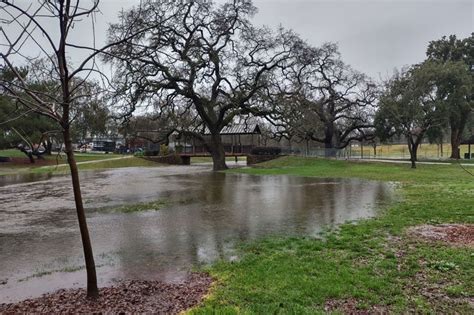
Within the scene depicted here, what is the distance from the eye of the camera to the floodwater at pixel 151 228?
6242 millimetres

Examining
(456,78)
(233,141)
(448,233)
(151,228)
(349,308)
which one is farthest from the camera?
A: (233,141)

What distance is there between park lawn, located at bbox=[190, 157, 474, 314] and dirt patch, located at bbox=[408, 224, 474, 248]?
1.00 ft

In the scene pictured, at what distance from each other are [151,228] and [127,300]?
4847 mm

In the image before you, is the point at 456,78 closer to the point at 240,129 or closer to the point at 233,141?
the point at 240,129

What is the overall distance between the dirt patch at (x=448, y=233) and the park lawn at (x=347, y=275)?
0.31 meters

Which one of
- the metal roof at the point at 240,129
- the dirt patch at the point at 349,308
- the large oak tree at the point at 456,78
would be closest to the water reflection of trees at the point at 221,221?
the dirt patch at the point at 349,308

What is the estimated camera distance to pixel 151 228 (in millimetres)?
9562

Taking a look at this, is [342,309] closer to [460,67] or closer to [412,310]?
[412,310]

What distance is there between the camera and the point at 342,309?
4.29 meters

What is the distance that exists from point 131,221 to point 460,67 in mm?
32114

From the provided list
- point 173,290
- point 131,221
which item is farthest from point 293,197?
point 173,290

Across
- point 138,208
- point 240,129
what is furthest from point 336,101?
point 138,208

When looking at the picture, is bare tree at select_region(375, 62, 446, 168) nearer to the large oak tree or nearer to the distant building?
the large oak tree

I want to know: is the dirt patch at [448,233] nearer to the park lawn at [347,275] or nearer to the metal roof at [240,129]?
the park lawn at [347,275]
